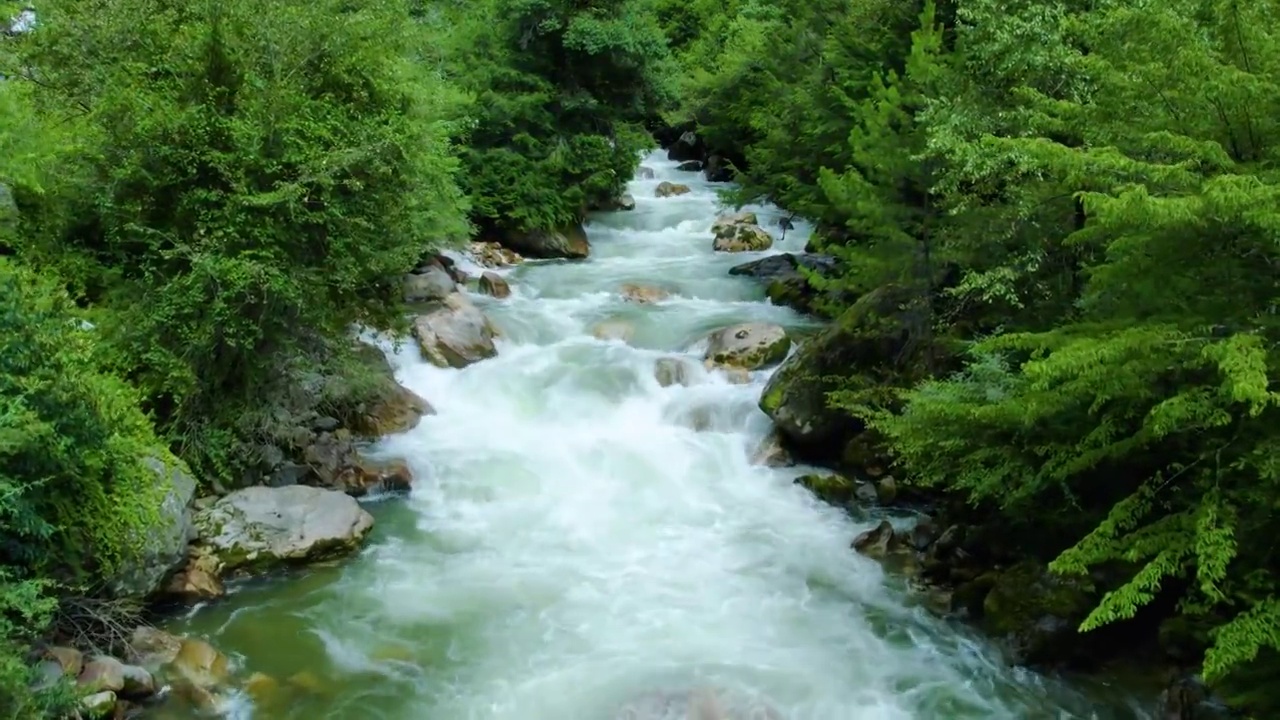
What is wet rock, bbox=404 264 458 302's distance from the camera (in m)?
18.1

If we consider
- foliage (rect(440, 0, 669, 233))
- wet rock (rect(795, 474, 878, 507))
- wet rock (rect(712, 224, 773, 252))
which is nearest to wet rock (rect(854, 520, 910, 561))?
wet rock (rect(795, 474, 878, 507))

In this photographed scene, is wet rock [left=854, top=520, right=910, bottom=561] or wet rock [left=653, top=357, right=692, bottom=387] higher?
wet rock [left=653, top=357, right=692, bottom=387]

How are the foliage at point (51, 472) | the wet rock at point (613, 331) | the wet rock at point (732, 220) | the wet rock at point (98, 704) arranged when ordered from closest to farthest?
the foliage at point (51, 472), the wet rock at point (98, 704), the wet rock at point (613, 331), the wet rock at point (732, 220)

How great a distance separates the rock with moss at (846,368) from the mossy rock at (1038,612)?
12.9 feet

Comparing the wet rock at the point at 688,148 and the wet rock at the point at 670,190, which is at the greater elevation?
the wet rock at the point at 688,148

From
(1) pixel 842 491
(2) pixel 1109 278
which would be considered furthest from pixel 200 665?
(2) pixel 1109 278

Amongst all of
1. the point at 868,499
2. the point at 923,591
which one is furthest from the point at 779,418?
the point at 923,591

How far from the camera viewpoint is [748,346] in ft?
54.3

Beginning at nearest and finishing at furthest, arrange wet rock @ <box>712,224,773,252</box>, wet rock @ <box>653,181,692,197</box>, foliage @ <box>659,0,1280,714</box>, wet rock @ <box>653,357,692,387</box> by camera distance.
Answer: foliage @ <box>659,0,1280,714</box>
wet rock @ <box>653,357,692,387</box>
wet rock @ <box>712,224,773,252</box>
wet rock @ <box>653,181,692,197</box>

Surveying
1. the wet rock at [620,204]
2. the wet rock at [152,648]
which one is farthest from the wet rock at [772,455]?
the wet rock at [620,204]

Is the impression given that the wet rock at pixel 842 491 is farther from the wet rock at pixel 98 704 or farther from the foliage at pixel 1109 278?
the wet rock at pixel 98 704

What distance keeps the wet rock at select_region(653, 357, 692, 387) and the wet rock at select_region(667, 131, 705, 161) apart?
74.5 feet

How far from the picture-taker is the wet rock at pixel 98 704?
741cm

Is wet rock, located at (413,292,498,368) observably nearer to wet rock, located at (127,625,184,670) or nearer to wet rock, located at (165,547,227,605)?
wet rock, located at (165,547,227,605)
